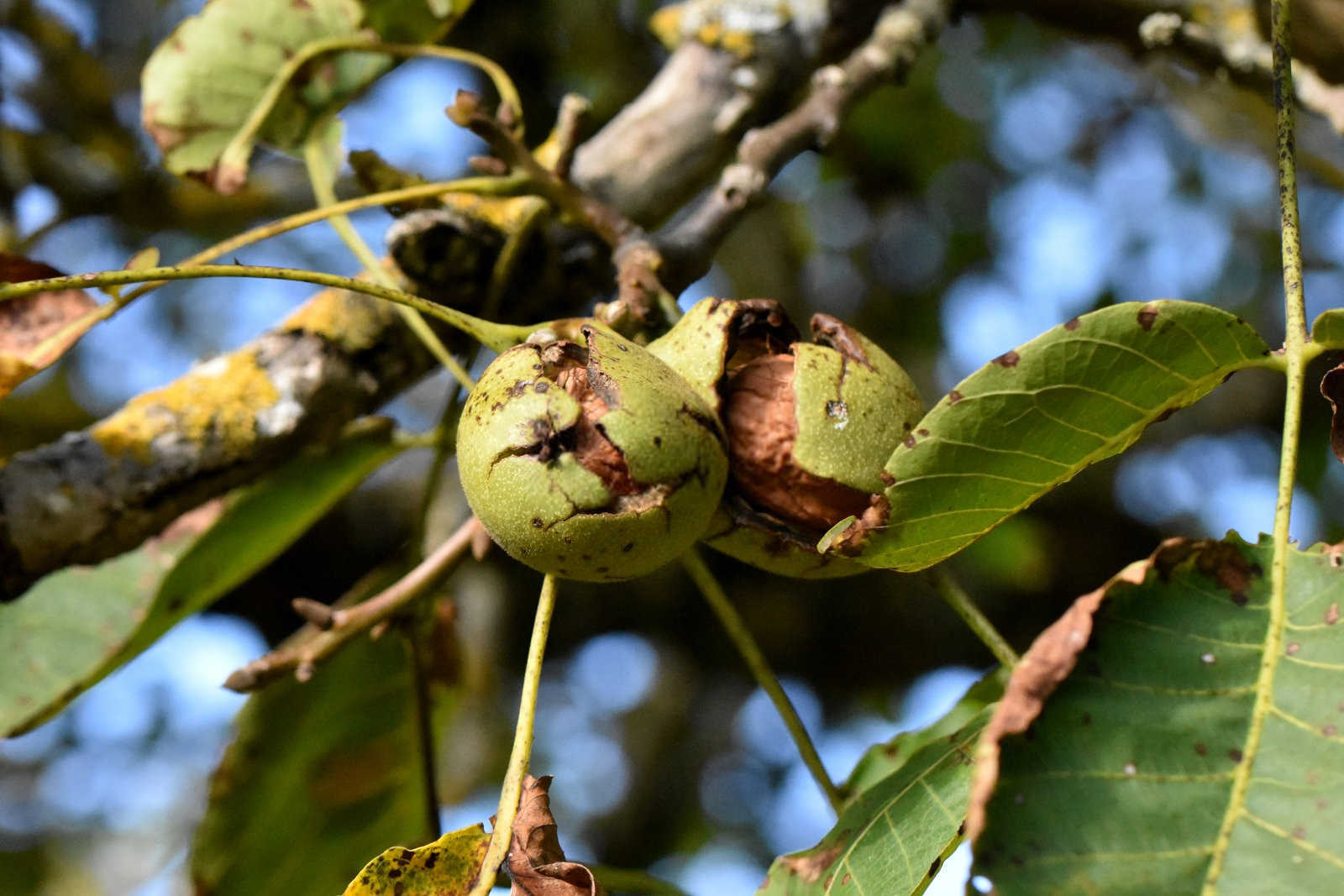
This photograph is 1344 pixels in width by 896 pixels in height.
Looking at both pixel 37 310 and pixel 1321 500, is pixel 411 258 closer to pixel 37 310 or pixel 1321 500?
pixel 37 310

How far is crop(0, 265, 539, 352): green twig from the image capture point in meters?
0.90

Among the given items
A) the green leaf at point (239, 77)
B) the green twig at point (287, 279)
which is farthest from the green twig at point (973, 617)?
the green leaf at point (239, 77)

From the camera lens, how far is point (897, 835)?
2.74 feet

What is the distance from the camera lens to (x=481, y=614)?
8.55 feet

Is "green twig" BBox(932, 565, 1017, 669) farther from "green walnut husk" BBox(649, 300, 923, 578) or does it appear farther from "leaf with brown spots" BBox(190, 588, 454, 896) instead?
"leaf with brown spots" BBox(190, 588, 454, 896)

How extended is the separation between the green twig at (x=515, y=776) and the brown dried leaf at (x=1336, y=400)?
0.62 m

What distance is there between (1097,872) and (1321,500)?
268cm

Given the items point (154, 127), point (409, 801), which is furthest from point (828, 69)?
point (409, 801)

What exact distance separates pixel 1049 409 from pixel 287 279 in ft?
1.98

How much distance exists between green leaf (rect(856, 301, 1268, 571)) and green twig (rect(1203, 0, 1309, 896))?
0.11ft

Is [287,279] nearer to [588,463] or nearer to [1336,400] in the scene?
[588,463]

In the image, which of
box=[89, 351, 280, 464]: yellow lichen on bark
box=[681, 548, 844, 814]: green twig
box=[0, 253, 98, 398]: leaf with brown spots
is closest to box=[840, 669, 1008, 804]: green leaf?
box=[681, 548, 844, 814]: green twig

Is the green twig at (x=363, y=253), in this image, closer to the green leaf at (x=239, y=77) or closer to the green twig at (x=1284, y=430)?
the green leaf at (x=239, y=77)

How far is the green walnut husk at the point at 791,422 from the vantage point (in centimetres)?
89
